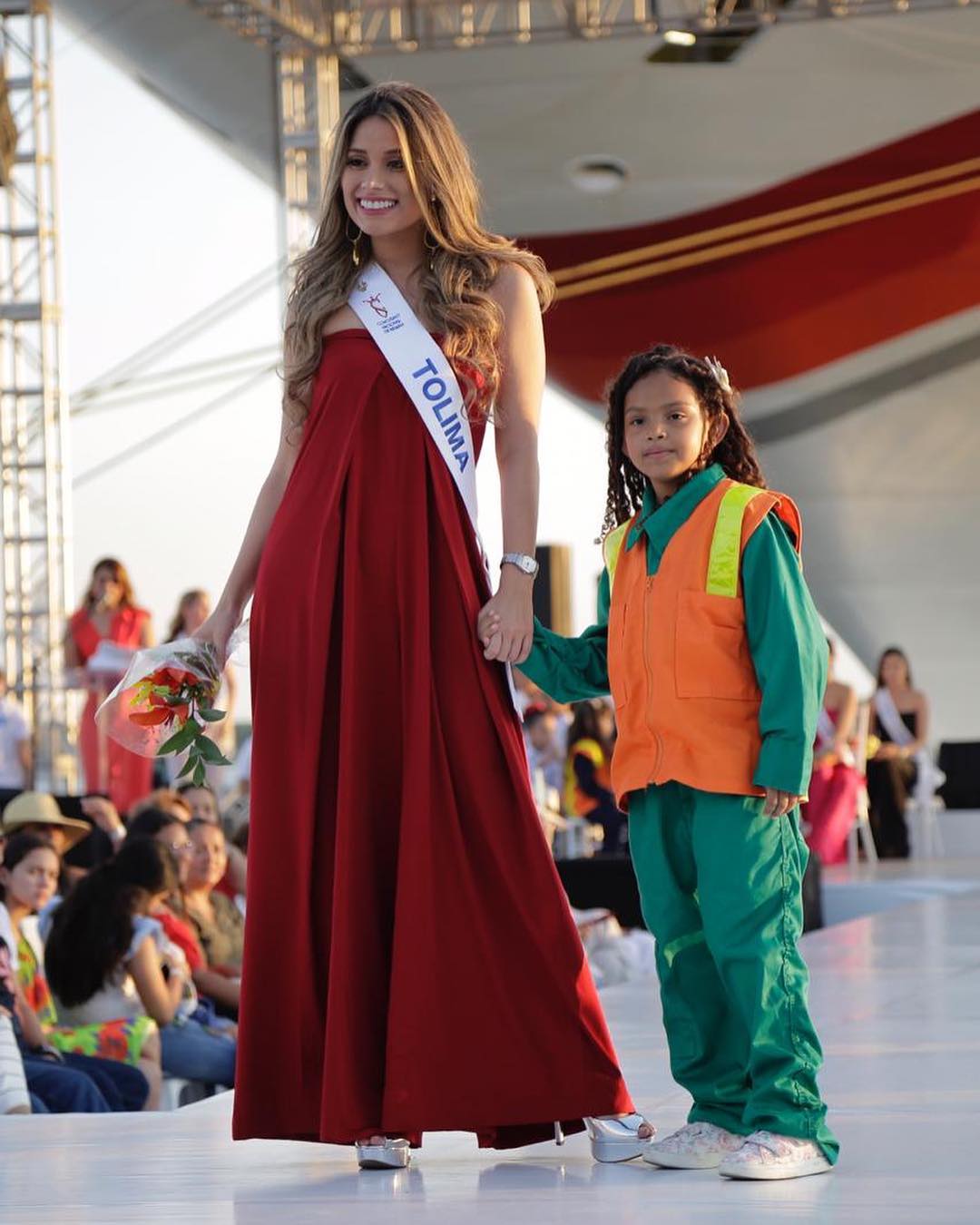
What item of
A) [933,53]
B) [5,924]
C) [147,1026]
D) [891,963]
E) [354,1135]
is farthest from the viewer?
[933,53]

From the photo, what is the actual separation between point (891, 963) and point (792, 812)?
108 inches

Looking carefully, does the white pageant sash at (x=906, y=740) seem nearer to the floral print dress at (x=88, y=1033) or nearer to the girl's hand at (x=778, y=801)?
the floral print dress at (x=88, y=1033)

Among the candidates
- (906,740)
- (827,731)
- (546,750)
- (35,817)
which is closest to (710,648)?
(35,817)

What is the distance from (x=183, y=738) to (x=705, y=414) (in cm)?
74

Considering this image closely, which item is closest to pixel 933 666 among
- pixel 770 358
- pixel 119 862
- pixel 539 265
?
pixel 770 358

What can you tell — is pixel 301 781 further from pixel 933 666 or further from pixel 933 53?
pixel 933 666

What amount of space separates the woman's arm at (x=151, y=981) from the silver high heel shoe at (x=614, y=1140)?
2.21 m

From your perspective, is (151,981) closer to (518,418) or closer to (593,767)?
(518,418)

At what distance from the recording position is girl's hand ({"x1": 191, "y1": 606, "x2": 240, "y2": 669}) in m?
2.56

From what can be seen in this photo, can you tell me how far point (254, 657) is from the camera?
243 centimetres

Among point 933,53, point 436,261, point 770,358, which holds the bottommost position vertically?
point 436,261

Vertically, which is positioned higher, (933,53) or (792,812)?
(933,53)

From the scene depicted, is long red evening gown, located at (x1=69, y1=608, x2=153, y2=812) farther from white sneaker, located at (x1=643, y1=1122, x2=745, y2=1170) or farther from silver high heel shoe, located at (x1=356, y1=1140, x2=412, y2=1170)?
white sneaker, located at (x1=643, y1=1122, x2=745, y2=1170)

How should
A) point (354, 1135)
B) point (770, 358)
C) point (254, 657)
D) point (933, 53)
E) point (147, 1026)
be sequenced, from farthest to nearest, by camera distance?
point (770, 358) < point (933, 53) < point (147, 1026) < point (254, 657) < point (354, 1135)
